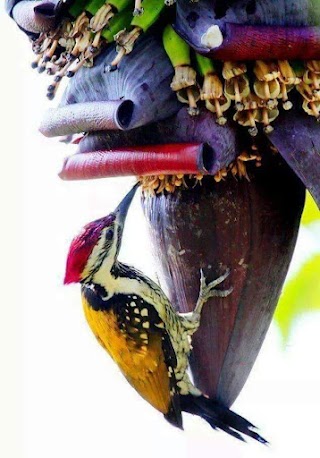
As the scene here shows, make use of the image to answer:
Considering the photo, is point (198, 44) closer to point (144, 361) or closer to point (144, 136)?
point (144, 136)

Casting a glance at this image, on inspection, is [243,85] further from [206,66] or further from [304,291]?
[304,291]

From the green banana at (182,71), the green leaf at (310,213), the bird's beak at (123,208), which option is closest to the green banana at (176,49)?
the green banana at (182,71)

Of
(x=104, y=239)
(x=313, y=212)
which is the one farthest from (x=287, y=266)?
(x=104, y=239)

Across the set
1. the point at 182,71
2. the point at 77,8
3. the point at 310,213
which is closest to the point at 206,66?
the point at 182,71

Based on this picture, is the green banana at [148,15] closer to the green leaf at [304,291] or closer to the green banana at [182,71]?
the green banana at [182,71]

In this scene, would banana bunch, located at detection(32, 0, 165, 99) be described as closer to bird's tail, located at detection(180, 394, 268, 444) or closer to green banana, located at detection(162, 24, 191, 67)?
green banana, located at detection(162, 24, 191, 67)

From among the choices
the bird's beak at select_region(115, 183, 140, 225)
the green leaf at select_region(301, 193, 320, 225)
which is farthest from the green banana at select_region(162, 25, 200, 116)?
the green leaf at select_region(301, 193, 320, 225)
